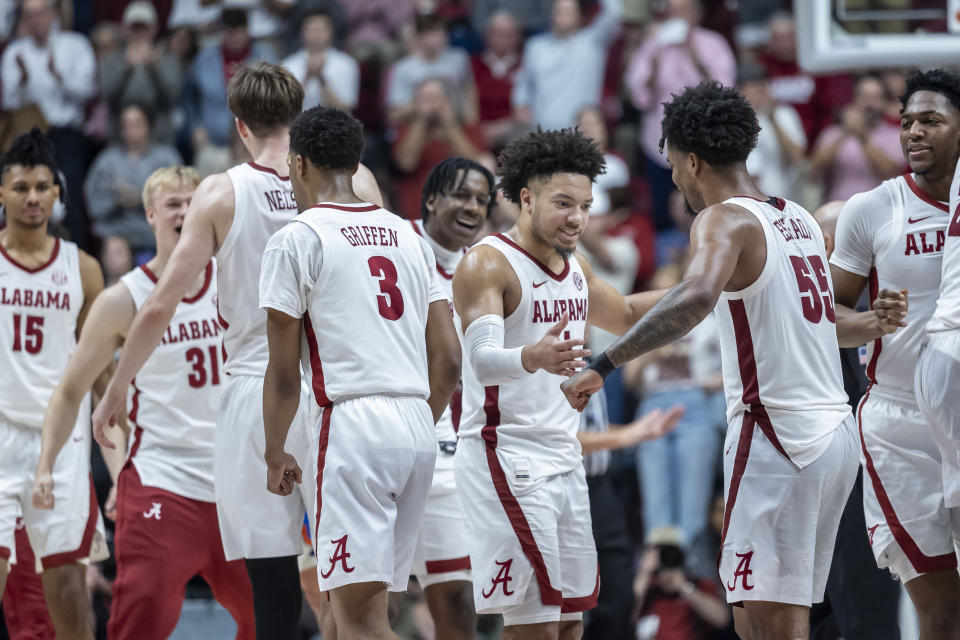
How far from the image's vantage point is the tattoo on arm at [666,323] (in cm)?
465

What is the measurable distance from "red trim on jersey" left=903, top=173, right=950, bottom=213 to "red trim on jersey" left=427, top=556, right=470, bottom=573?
9.04 ft

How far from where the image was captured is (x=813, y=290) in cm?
500

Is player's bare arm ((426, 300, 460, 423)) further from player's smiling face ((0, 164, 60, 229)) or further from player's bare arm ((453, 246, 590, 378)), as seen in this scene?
player's smiling face ((0, 164, 60, 229))

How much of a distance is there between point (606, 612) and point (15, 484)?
3.84 m

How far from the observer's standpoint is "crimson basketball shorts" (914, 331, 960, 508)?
508 cm

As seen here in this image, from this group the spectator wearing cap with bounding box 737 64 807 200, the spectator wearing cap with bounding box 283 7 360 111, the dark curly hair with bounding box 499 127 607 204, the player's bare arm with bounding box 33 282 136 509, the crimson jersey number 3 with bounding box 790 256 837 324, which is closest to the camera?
the crimson jersey number 3 with bounding box 790 256 837 324

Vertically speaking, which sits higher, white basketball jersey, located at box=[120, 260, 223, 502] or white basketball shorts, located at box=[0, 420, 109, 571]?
white basketball jersey, located at box=[120, 260, 223, 502]

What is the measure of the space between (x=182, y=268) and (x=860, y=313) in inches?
116

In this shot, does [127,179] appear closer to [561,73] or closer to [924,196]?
[561,73]

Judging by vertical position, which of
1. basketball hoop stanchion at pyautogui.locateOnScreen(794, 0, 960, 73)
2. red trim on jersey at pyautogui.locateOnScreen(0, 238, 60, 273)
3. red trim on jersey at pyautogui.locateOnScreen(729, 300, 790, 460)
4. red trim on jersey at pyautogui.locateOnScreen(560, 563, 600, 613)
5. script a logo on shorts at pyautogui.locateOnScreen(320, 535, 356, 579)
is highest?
basketball hoop stanchion at pyautogui.locateOnScreen(794, 0, 960, 73)

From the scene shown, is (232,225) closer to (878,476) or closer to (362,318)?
(362,318)

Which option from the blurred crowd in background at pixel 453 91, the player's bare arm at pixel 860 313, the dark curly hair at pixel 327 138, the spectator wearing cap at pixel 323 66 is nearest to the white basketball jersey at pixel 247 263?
the dark curly hair at pixel 327 138

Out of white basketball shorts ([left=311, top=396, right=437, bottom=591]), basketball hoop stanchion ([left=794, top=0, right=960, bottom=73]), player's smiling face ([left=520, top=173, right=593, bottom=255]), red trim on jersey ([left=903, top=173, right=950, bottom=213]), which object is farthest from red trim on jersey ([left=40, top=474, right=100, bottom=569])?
basketball hoop stanchion ([left=794, top=0, right=960, bottom=73])

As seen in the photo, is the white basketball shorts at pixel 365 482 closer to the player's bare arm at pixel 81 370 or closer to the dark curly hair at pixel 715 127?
the dark curly hair at pixel 715 127
